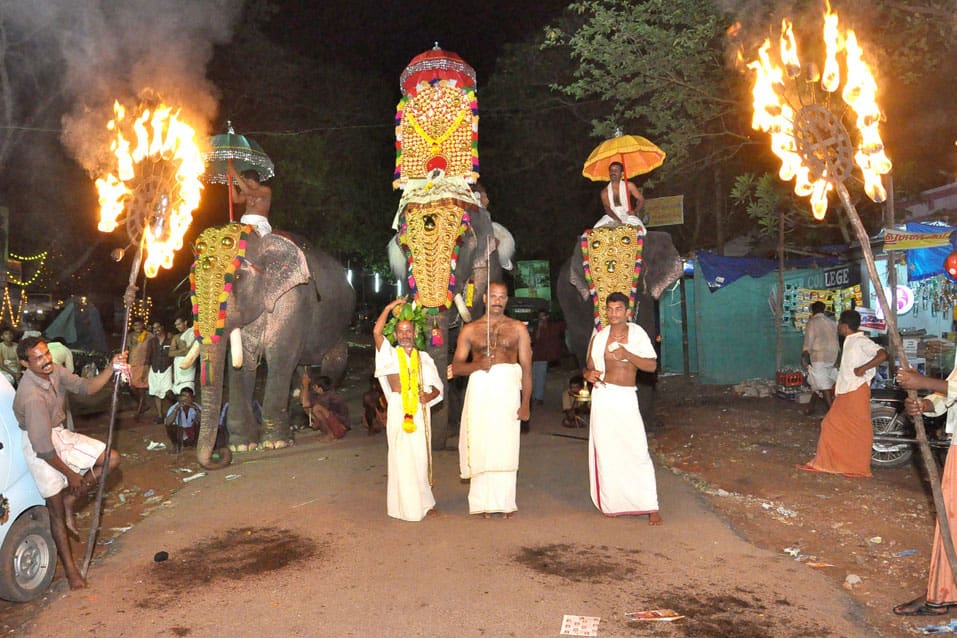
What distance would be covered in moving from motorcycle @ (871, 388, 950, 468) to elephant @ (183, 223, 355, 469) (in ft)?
21.7

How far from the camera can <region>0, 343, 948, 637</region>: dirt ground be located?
4602mm

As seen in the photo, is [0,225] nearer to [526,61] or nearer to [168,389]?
[168,389]

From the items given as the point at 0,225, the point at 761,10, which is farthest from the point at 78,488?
the point at 0,225

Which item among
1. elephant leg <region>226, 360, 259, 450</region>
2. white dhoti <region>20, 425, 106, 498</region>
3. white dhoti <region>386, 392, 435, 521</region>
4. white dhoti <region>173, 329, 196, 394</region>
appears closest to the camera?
white dhoti <region>20, 425, 106, 498</region>

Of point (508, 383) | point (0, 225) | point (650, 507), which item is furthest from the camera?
point (0, 225)

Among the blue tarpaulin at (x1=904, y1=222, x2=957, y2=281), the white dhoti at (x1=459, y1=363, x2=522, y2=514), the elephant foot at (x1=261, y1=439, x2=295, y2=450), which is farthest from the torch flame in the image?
the blue tarpaulin at (x1=904, y1=222, x2=957, y2=281)

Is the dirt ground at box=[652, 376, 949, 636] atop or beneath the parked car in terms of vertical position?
beneath

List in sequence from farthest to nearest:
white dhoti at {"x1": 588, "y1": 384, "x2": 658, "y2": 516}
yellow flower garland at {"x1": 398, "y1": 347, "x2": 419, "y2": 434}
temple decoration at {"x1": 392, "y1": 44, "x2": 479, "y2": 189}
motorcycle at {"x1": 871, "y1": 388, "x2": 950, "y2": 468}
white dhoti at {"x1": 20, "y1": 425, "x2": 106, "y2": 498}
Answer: temple decoration at {"x1": 392, "y1": 44, "x2": 479, "y2": 189}, motorcycle at {"x1": 871, "y1": 388, "x2": 950, "y2": 468}, yellow flower garland at {"x1": 398, "y1": 347, "x2": 419, "y2": 434}, white dhoti at {"x1": 588, "y1": 384, "x2": 658, "y2": 516}, white dhoti at {"x1": 20, "y1": 425, "x2": 106, "y2": 498}

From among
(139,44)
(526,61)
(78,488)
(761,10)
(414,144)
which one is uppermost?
(526,61)

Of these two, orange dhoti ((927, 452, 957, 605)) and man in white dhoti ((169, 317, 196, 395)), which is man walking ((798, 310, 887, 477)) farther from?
man in white dhoti ((169, 317, 196, 395))

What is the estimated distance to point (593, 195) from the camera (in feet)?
74.4

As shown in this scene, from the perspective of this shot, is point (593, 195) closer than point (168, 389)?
No

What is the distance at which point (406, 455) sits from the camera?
648cm

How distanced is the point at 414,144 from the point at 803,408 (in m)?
7.19
